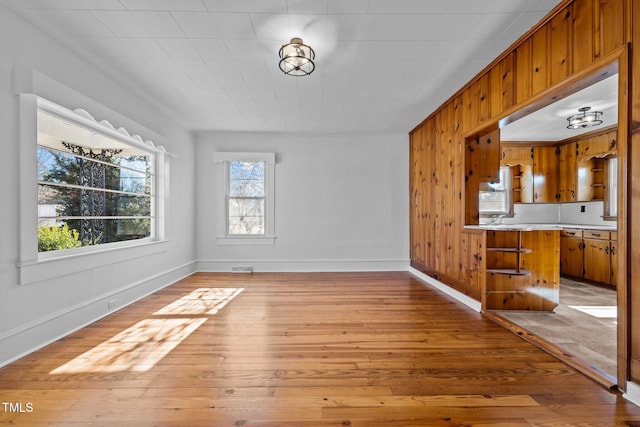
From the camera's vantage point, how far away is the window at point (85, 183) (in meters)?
2.61

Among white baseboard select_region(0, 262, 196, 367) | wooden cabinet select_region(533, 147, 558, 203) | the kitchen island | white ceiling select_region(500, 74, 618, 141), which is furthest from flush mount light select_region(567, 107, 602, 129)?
white baseboard select_region(0, 262, 196, 367)

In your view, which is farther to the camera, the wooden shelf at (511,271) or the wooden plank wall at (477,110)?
the wooden shelf at (511,271)

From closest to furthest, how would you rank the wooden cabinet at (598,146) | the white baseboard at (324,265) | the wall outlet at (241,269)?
the wooden cabinet at (598,146)
the wall outlet at (241,269)
the white baseboard at (324,265)

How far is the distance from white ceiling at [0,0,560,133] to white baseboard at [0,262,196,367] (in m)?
2.50

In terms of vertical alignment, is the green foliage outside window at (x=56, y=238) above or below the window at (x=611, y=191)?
below

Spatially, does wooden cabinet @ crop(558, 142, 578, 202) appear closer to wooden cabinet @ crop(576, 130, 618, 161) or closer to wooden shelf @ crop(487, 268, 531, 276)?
wooden cabinet @ crop(576, 130, 618, 161)

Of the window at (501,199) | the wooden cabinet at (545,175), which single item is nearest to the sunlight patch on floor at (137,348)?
the window at (501,199)

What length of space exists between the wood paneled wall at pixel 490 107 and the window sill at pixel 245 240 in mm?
2893

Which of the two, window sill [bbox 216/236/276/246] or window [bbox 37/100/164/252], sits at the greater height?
window [bbox 37/100/164/252]

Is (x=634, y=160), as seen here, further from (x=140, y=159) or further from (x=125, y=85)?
(x=140, y=159)

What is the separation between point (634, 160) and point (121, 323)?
439 cm

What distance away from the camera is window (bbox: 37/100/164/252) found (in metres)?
2.61

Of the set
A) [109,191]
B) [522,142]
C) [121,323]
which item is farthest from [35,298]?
[522,142]

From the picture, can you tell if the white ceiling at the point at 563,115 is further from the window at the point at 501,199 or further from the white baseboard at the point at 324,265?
the white baseboard at the point at 324,265
